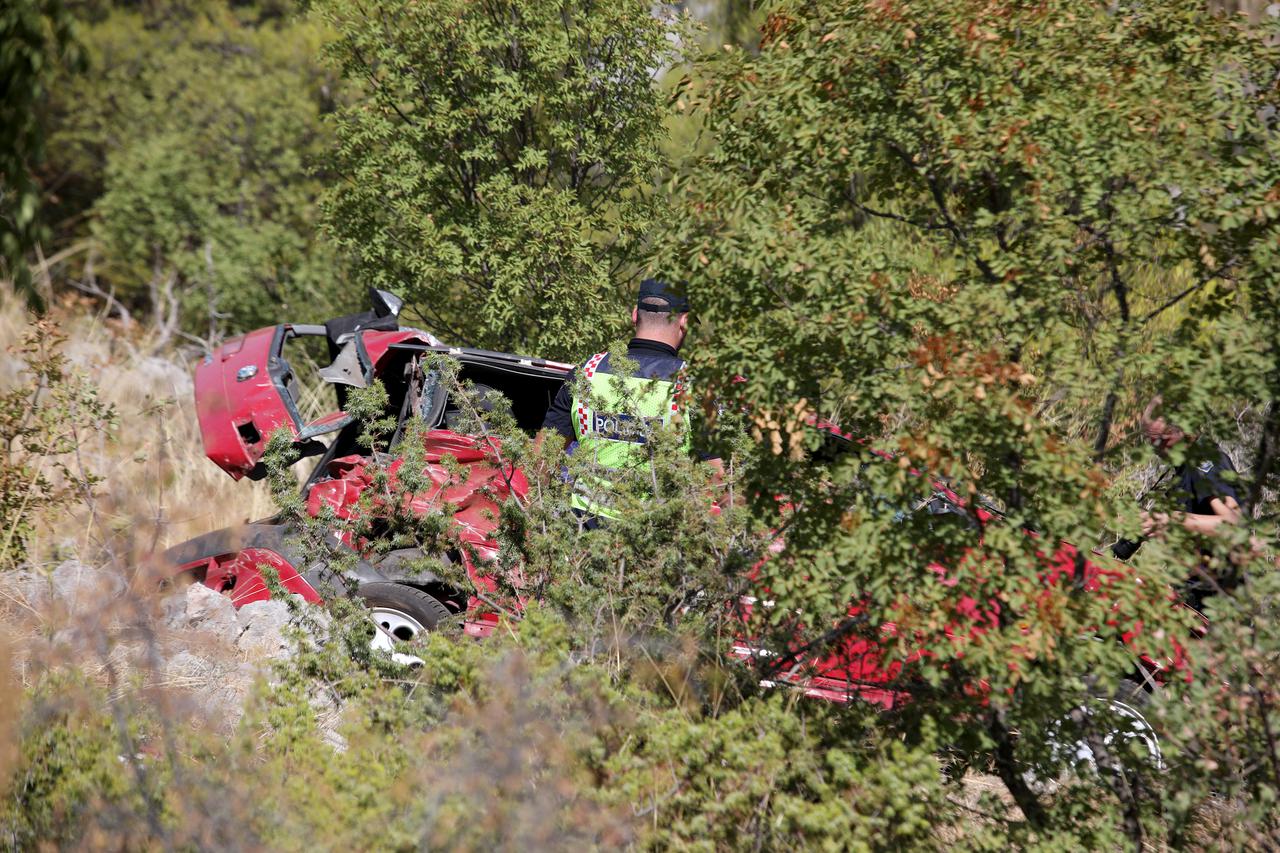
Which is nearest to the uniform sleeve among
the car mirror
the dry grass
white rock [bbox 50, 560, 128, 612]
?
the car mirror

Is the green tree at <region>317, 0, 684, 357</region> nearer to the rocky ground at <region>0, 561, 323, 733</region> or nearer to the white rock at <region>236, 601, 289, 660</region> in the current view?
the white rock at <region>236, 601, 289, 660</region>

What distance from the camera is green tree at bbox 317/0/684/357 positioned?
25.4ft

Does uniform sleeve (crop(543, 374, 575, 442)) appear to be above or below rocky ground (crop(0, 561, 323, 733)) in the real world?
above

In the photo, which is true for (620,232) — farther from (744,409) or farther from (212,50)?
(212,50)

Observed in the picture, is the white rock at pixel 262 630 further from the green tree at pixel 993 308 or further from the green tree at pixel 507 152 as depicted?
the green tree at pixel 993 308

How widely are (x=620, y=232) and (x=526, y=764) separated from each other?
16.1 feet

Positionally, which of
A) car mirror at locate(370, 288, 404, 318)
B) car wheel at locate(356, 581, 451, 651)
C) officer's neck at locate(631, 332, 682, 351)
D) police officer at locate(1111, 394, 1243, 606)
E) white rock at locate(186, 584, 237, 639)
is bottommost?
white rock at locate(186, 584, 237, 639)

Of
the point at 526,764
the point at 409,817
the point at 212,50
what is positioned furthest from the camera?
the point at 212,50

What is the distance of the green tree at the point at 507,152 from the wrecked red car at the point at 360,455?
1.30 metres

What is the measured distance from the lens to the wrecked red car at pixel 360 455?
18.2ft

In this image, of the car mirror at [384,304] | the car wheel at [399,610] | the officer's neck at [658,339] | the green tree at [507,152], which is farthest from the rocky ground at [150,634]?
the green tree at [507,152]

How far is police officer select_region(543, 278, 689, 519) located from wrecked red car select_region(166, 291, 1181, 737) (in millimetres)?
378

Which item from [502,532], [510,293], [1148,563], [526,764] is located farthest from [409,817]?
[510,293]

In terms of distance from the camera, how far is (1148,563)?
3.67 m
